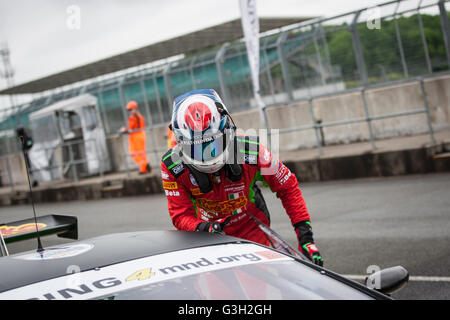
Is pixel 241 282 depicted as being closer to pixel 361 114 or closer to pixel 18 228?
pixel 18 228

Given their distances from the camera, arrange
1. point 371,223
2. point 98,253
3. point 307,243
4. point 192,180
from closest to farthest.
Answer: point 98,253, point 307,243, point 192,180, point 371,223

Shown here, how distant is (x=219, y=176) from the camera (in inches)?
156

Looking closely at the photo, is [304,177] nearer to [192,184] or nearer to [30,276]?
[192,184]

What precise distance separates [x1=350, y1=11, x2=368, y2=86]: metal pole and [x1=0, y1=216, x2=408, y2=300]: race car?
542 inches

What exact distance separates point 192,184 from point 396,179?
849 cm

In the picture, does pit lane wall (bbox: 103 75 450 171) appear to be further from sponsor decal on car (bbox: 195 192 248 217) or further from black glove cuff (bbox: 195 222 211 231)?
black glove cuff (bbox: 195 222 211 231)

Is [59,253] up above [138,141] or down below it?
below

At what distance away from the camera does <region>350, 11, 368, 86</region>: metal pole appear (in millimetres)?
15675

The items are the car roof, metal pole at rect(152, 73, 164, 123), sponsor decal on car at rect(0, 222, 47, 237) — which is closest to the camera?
the car roof

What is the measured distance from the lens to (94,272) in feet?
7.78

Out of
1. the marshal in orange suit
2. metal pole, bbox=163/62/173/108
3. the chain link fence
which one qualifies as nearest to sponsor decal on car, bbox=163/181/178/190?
the chain link fence

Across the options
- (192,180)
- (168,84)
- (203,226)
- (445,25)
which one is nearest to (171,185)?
(192,180)

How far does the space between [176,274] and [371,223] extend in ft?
21.1

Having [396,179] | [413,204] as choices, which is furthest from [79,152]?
[413,204]
